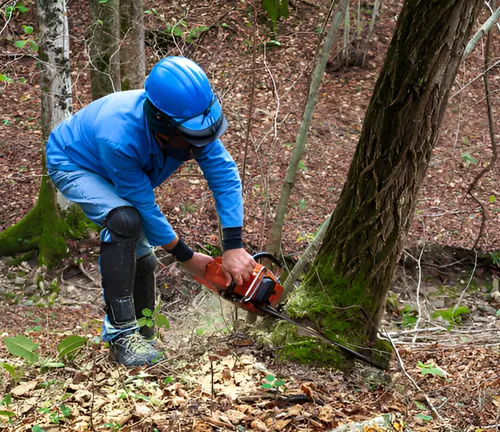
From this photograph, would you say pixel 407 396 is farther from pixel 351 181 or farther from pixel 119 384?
pixel 119 384

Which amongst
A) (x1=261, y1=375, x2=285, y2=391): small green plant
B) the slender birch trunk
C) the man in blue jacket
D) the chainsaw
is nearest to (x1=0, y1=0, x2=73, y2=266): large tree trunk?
the man in blue jacket

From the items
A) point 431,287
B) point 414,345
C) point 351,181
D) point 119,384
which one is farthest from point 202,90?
point 431,287

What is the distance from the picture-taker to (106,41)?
20.3 feet

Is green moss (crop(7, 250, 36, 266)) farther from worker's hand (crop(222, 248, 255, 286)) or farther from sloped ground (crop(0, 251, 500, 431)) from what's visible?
worker's hand (crop(222, 248, 255, 286))

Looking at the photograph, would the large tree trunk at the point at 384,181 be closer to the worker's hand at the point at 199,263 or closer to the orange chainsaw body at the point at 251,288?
the orange chainsaw body at the point at 251,288

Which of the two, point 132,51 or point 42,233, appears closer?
point 42,233

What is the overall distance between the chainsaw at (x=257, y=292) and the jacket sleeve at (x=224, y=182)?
10.7 inches

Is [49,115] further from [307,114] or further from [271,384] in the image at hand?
[271,384]

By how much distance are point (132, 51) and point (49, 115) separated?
1.76 m

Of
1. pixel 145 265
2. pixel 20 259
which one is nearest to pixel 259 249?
pixel 145 265

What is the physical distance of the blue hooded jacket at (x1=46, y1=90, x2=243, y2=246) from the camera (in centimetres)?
267

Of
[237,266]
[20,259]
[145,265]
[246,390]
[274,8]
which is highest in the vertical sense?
[274,8]

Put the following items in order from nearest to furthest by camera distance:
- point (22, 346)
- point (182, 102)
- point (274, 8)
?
point (274, 8) < point (22, 346) < point (182, 102)

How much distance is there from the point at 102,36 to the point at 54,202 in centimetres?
203
